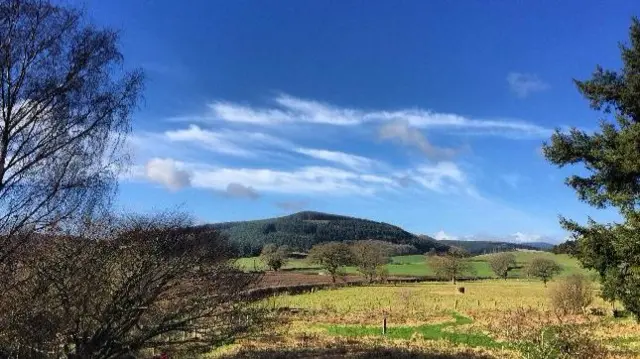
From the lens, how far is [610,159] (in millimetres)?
18719

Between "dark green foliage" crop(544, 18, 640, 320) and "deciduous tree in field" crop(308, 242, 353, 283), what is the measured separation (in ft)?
196

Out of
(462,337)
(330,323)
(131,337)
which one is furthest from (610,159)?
(330,323)

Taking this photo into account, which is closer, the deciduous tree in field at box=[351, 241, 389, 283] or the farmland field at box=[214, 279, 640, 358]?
the farmland field at box=[214, 279, 640, 358]

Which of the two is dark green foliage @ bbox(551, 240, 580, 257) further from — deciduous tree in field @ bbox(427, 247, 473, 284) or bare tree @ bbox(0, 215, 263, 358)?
deciduous tree in field @ bbox(427, 247, 473, 284)

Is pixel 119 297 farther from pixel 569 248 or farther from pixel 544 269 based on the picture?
pixel 544 269

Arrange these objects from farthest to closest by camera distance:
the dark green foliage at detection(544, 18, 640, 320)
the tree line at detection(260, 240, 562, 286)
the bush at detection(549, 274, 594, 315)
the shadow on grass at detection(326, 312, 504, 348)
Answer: the tree line at detection(260, 240, 562, 286)
the bush at detection(549, 274, 594, 315)
the shadow on grass at detection(326, 312, 504, 348)
the dark green foliage at detection(544, 18, 640, 320)

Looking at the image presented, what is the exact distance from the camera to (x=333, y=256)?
8100 centimetres

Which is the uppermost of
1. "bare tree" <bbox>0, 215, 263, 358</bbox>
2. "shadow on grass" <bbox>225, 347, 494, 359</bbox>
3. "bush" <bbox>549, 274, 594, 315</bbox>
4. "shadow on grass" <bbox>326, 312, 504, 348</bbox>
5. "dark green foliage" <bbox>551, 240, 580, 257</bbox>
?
"dark green foliage" <bbox>551, 240, 580, 257</bbox>

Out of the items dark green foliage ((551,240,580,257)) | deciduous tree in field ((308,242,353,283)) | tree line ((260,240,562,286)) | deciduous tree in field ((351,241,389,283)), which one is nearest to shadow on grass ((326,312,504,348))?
dark green foliage ((551,240,580,257))

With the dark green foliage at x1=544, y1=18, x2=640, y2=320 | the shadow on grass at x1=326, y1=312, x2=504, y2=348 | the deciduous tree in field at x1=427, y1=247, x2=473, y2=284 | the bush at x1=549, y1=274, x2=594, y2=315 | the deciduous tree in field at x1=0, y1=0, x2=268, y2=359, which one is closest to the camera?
the deciduous tree in field at x1=0, y1=0, x2=268, y2=359

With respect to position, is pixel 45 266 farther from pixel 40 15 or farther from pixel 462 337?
pixel 462 337

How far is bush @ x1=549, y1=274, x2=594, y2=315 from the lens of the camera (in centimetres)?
3791

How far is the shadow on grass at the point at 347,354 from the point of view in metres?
19.7

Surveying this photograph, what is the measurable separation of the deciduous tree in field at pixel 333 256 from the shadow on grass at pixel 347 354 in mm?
57401
